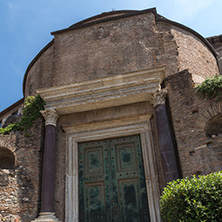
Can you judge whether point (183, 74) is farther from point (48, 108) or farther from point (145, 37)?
point (48, 108)

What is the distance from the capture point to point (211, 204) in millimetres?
4469

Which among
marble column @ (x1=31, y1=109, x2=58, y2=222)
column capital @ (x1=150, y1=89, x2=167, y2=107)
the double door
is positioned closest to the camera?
marble column @ (x1=31, y1=109, x2=58, y2=222)

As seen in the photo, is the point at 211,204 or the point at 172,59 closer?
the point at 211,204

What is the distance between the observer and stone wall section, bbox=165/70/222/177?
6791 millimetres

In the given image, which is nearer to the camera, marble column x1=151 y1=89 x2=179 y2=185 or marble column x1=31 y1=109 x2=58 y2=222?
marble column x1=151 y1=89 x2=179 y2=185

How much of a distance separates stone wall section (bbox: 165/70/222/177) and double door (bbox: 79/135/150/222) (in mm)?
1476

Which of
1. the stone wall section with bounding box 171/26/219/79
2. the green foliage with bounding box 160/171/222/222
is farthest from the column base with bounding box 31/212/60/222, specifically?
the stone wall section with bounding box 171/26/219/79

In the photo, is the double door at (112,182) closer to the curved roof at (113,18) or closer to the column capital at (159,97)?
the column capital at (159,97)

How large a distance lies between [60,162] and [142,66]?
13.7 ft

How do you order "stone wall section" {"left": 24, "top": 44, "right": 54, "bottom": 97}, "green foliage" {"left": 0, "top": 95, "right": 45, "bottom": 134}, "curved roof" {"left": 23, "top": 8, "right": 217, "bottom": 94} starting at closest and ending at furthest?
"green foliage" {"left": 0, "top": 95, "right": 45, "bottom": 134}, "curved roof" {"left": 23, "top": 8, "right": 217, "bottom": 94}, "stone wall section" {"left": 24, "top": 44, "right": 54, "bottom": 97}

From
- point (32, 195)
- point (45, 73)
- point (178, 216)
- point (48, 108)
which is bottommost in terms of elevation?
point (178, 216)

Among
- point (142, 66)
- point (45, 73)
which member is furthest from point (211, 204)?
point (45, 73)

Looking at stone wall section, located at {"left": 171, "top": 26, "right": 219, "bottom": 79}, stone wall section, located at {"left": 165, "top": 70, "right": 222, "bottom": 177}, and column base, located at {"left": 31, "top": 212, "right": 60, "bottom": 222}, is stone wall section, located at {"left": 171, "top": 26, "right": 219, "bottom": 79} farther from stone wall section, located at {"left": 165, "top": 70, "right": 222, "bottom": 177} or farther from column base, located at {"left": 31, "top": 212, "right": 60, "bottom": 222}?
column base, located at {"left": 31, "top": 212, "right": 60, "bottom": 222}

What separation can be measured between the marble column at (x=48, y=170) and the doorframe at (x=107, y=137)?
1.69ft
